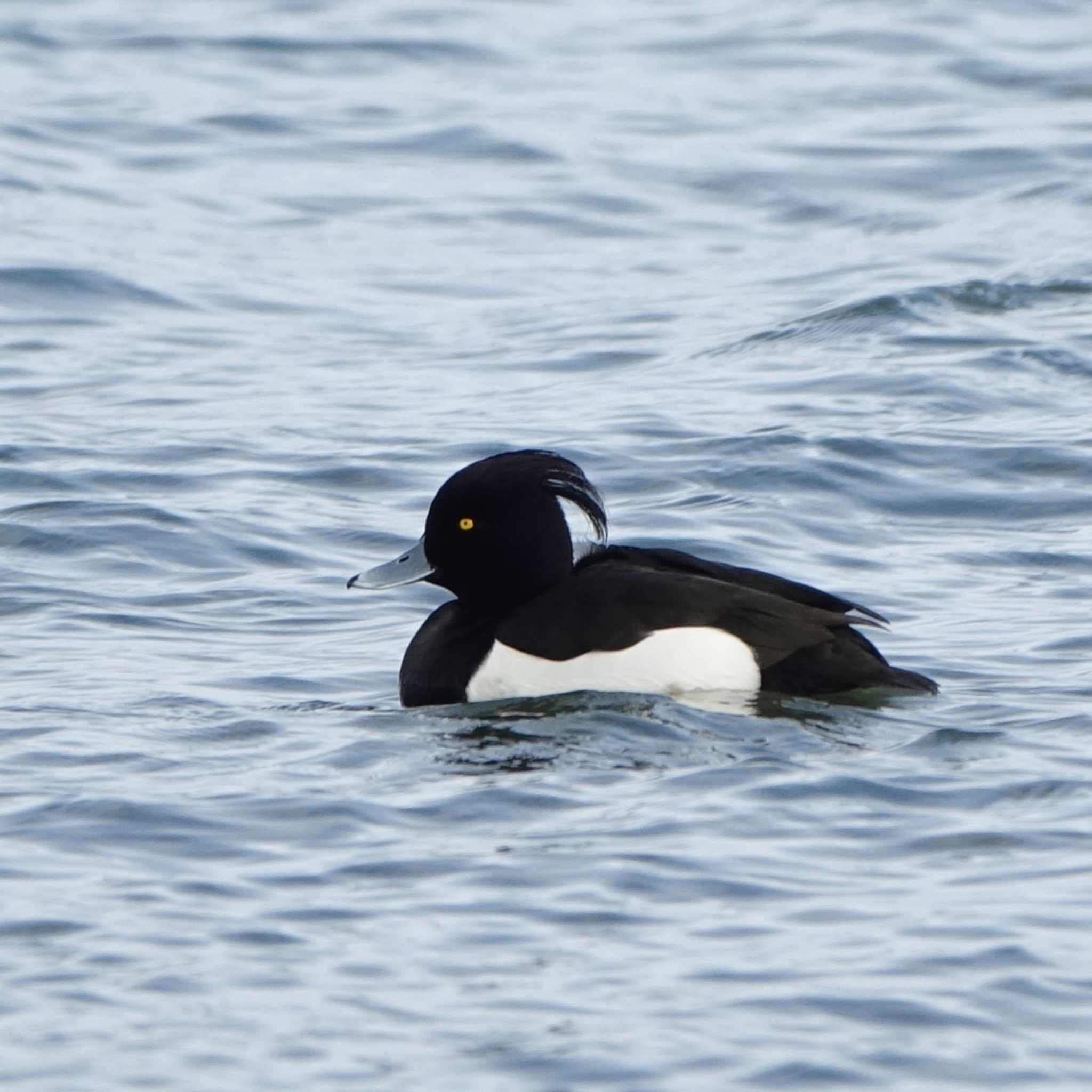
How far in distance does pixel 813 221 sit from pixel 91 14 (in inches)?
287

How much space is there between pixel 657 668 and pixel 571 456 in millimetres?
3190

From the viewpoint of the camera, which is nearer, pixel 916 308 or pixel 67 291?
pixel 916 308

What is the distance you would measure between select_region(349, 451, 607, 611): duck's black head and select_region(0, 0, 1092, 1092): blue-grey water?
16.7 inches

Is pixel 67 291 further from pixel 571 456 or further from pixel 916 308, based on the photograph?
pixel 916 308

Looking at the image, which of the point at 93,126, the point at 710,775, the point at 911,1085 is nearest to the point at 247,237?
the point at 93,126

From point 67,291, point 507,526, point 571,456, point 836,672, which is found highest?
point 67,291

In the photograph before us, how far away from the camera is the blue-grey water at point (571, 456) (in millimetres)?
4754

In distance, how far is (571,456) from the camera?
979 centimetres

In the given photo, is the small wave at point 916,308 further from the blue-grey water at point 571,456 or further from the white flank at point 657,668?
the white flank at point 657,668

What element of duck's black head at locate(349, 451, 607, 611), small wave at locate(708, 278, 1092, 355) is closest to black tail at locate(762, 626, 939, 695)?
duck's black head at locate(349, 451, 607, 611)

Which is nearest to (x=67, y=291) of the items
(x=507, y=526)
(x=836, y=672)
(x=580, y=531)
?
(x=580, y=531)

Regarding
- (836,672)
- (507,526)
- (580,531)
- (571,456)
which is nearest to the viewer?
(836,672)

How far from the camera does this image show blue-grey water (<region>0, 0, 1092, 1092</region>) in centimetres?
475

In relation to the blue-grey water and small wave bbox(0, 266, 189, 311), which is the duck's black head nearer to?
the blue-grey water
